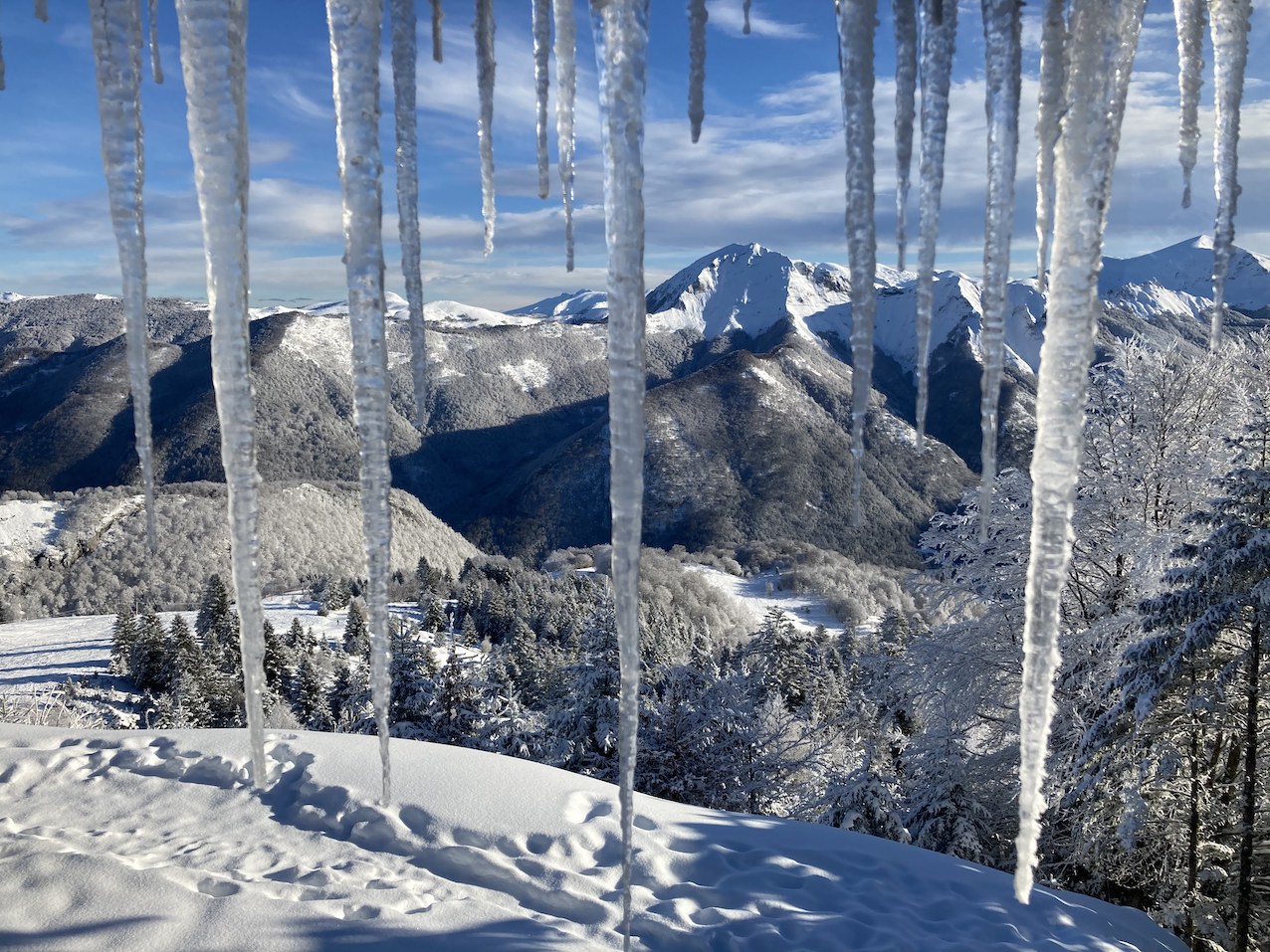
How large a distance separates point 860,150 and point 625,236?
2.29 feet

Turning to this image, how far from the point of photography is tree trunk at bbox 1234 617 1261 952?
7.98 m

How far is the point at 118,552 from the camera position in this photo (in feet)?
309

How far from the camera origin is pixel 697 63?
2074 millimetres

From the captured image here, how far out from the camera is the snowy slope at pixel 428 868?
13.8 feet

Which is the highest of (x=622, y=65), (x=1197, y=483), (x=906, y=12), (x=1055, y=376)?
(x=906, y=12)

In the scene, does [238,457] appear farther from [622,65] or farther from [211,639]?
[211,639]

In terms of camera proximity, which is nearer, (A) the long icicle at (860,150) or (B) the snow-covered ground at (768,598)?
(A) the long icicle at (860,150)

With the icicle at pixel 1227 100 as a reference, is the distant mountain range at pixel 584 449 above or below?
below

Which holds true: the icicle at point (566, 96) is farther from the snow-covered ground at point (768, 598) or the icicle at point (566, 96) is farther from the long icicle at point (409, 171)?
the snow-covered ground at point (768, 598)

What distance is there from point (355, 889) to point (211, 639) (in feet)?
137

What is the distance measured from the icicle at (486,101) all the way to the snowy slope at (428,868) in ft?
10.3

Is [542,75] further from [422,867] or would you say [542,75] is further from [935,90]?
[422,867]

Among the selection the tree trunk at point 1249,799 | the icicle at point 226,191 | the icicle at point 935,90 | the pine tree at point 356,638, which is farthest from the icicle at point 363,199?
the pine tree at point 356,638

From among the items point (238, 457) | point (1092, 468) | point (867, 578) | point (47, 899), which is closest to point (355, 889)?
point (47, 899)
